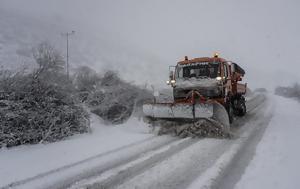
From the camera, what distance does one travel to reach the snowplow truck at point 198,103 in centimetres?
901

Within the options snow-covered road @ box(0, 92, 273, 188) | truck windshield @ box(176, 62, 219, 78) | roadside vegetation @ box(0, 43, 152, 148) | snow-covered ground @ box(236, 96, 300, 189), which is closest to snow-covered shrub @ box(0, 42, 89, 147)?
roadside vegetation @ box(0, 43, 152, 148)

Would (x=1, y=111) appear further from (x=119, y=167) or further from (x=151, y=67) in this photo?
(x=151, y=67)

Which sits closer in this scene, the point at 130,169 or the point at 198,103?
the point at 130,169

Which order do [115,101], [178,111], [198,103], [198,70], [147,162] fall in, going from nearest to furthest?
[147,162]
[198,103]
[178,111]
[198,70]
[115,101]

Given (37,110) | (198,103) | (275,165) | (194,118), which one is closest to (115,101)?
(194,118)

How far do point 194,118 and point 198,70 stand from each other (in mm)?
2479

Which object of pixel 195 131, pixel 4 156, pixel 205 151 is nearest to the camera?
pixel 4 156

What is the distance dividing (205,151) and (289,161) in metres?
1.92

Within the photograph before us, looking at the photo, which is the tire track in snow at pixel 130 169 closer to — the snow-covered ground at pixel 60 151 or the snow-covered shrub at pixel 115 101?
the snow-covered ground at pixel 60 151

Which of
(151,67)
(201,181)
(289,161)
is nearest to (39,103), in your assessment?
(201,181)

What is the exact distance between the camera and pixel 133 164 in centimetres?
602

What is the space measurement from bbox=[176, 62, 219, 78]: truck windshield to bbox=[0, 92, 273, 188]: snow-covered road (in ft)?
9.73

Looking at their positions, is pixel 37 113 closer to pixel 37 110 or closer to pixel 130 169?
pixel 37 110

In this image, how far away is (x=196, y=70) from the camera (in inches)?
433
